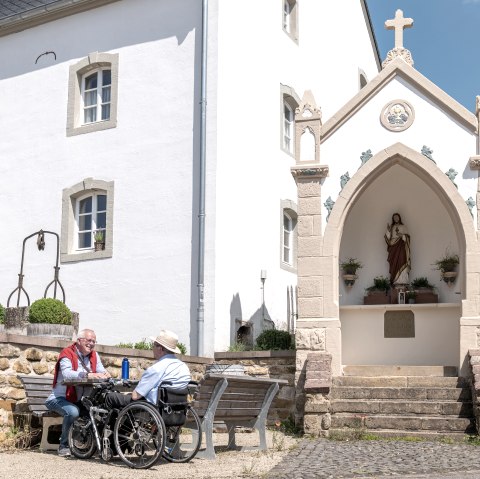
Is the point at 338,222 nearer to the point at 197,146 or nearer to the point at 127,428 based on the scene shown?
the point at 197,146

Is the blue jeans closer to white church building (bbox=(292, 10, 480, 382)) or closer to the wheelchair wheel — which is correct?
the wheelchair wheel

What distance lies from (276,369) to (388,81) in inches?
183

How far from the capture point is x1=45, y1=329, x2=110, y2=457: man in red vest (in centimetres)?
905

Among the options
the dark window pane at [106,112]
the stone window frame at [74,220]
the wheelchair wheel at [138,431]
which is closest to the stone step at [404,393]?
the wheelchair wheel at [138,431]

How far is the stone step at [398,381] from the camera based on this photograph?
479 inches

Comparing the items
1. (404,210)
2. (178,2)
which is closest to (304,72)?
(178,2)

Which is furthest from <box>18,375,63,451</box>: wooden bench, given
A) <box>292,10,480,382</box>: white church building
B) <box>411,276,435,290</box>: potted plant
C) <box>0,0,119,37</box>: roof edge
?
<box>0,0,119,37</box>: roof edge

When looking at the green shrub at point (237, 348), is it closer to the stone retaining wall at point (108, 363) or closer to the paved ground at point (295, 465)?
the stone retaining wall at point (108, 363)

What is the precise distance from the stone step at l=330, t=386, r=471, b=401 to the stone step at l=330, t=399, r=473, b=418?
0.15 m

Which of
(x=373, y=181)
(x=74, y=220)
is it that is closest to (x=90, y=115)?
(x=74, y=220)

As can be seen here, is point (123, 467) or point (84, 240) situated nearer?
point (123, 467)

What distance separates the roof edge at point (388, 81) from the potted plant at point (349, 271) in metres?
2.56

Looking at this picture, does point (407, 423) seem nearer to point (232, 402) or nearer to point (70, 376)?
point (232, 402)

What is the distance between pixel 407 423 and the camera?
11.3m
